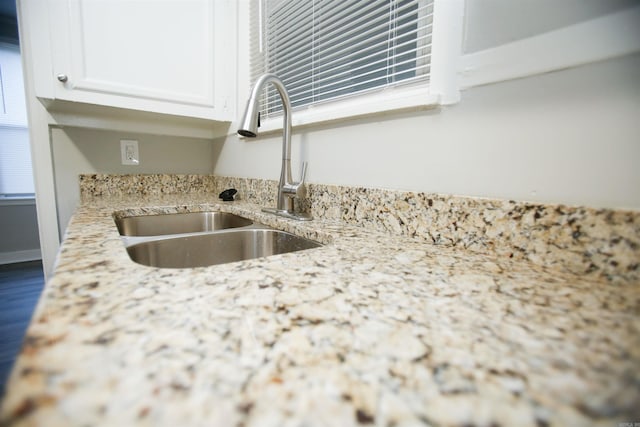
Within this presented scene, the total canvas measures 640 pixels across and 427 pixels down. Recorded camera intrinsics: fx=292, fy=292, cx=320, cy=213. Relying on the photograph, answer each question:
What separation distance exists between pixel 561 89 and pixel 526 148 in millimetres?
101

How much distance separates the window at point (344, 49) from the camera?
750 millimetres

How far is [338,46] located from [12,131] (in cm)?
398

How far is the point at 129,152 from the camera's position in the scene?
5.08 feet

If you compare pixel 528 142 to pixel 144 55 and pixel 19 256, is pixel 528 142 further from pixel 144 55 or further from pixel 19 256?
pixel 19 256

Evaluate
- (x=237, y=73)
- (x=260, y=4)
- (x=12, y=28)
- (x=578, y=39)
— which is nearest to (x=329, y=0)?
(x=260, y=4)

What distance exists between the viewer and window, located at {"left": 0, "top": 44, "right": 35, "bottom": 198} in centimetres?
302

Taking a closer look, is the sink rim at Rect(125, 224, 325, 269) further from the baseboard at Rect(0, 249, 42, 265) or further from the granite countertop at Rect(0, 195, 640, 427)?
the baseboard at Rect(0, 249, 42, 265)

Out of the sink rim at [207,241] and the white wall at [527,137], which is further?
the sink rim at [207,241]

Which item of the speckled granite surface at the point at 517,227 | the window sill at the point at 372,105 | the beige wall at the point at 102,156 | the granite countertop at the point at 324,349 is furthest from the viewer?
the beige wall at the point at 102,156

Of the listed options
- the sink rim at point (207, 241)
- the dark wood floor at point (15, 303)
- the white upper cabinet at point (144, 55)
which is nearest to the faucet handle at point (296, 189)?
the sink rim at point (207, 241)

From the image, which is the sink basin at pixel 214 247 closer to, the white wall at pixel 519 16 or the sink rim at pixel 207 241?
the sink rim at pixel 207 241

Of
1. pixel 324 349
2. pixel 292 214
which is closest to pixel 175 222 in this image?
pixel 292 214

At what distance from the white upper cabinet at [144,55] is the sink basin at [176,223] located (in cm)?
49

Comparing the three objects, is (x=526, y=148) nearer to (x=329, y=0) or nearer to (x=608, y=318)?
(x=608, y=318)
